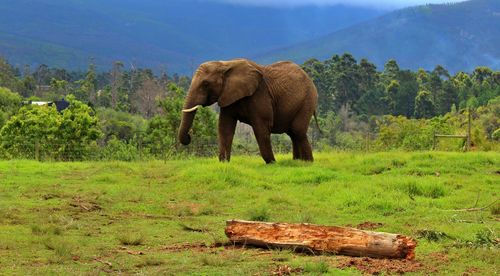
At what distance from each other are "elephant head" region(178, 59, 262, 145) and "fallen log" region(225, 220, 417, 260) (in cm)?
956

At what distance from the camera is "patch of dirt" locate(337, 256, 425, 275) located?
897 centimetres

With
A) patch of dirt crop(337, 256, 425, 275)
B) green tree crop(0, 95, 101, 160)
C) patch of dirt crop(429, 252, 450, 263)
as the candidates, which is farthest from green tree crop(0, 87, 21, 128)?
patch of dirt crop(337, 256, 425, 275)

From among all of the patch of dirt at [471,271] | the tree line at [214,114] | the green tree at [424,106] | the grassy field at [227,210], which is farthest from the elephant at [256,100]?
the green tree at [424,106]

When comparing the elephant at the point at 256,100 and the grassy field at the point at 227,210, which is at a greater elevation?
the elephant at the point at 256,100

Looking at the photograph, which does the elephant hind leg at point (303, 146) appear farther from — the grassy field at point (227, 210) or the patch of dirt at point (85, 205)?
the patch of dirt at point (85, 205)

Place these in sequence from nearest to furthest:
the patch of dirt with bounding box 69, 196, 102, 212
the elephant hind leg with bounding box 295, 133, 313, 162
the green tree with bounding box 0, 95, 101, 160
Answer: the patch of dirt with bounding box 69, 196, 102, 212 < the elephant hind leg with bounding box 295, 133, 313, 162 < the green tree with bounding box 0, 95, 101, 160

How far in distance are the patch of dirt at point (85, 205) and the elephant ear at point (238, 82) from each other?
6.00 metres

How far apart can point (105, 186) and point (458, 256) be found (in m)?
9.42

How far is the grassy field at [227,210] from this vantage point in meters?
9.40

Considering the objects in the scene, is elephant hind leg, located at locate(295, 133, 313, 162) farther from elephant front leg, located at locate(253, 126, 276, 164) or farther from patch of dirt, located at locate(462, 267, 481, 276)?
patch of dirt, located at locate(462, 267, 481, 276)

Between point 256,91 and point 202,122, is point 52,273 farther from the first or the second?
point 202,122

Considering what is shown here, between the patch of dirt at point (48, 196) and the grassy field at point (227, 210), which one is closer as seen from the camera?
the grassy field at point (227, 210)

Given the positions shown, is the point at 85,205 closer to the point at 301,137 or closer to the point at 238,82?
the point at 238,82

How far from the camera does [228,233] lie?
10.6 meters
